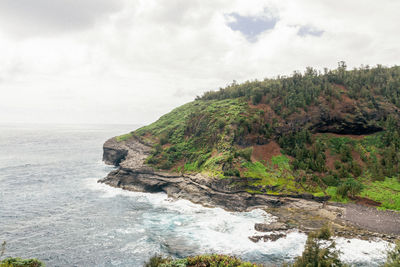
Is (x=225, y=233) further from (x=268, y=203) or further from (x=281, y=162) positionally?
(x=281, y=162)

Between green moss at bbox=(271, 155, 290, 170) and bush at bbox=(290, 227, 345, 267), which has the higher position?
green moss at bbox=(271, 155, 290, 170)

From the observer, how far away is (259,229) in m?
35.0

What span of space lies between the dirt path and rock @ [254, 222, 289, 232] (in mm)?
10451

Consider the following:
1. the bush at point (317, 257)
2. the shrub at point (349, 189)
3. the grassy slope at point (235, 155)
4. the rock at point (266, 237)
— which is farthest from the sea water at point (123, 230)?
the shrub at point (349, 189)

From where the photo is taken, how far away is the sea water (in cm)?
2903

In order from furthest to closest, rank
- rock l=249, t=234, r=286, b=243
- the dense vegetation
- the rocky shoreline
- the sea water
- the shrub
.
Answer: the dense vegetation
the shrub
the rocky shoreline
rock l=249, t=234, r=286, b=243
the sea water

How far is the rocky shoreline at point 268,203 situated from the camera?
33.7 m

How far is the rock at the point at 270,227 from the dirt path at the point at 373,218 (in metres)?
10.5

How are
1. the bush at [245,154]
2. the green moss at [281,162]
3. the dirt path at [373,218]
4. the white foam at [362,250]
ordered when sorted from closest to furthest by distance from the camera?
the white foam at [362,250]
the dirt path at [373,218]
the green moss at [281,162]
the bush at [245,154]

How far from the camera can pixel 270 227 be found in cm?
3509

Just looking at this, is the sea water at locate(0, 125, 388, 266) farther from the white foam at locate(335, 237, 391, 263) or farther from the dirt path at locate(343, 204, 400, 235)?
the dirt path at locate(343, 204, 400, 235)

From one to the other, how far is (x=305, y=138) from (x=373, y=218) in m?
27.0

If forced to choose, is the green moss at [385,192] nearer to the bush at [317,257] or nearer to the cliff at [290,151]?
the cliff at [290,151]

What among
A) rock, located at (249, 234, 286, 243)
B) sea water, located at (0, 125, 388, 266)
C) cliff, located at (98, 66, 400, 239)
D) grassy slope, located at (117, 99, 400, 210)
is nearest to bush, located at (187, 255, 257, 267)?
sea water, located at (0, 125, 388, 266)
